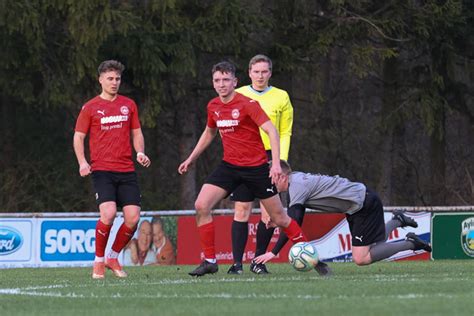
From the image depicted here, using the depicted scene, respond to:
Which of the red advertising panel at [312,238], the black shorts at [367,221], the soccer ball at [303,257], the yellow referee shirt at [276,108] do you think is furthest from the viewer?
the red advertising panel at [312,238]

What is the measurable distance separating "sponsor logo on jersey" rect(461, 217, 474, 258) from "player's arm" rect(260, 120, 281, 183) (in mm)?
7843

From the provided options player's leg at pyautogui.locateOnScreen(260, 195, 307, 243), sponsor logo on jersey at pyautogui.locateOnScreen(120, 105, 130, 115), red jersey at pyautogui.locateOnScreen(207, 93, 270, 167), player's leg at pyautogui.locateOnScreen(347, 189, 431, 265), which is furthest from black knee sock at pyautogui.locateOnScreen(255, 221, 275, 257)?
sponsor logo on jersey at pyautogui.locateOnScreen(120, 105, 130, 115)

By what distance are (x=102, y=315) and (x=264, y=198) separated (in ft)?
12.5

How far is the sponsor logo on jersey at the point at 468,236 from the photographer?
1750 cm

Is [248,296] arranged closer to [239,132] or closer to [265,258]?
[239,132]

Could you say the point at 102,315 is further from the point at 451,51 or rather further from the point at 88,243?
the point at 451,51

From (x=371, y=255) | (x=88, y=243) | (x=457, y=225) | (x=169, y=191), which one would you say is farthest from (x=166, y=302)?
(x=169, y=191)

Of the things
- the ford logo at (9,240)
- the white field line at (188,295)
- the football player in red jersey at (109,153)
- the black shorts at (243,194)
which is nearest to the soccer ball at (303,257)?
the white field line at (188,295)

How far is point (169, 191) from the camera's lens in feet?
92.3

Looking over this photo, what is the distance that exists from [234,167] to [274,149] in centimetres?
56

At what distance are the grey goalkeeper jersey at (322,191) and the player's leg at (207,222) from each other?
73 centimetres

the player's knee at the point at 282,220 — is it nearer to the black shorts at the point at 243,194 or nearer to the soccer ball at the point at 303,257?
the soccer ball at the point at 303,257

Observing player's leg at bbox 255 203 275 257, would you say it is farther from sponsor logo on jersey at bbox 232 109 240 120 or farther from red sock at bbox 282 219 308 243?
sponsor logo on jersey at bbox 232 109 240 120

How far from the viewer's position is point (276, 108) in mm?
11773
